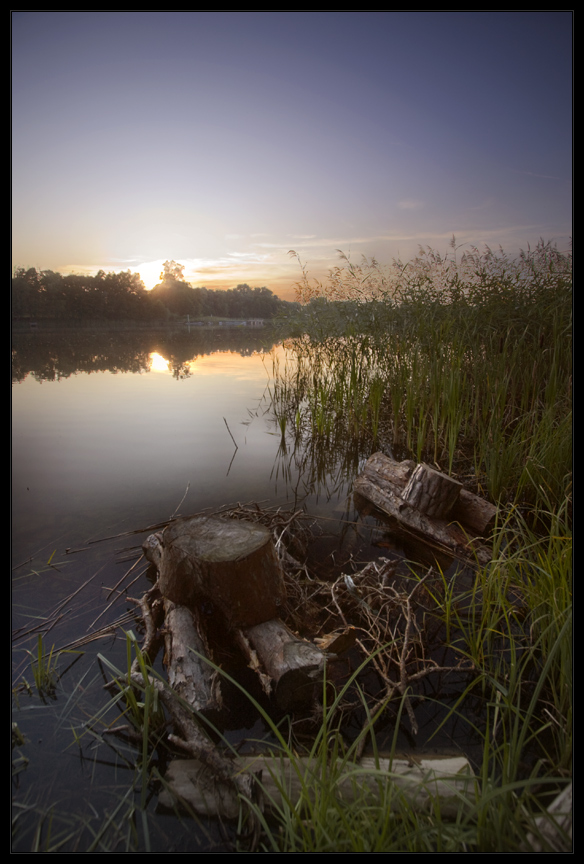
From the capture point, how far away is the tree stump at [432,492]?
2977 millimetres

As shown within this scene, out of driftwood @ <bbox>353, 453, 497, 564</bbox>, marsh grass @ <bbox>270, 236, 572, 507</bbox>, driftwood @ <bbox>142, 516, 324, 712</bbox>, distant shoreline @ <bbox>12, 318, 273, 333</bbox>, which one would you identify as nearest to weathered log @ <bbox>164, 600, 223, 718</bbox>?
driftwood @ <bbox>142, 516, 324, 712</bbox>

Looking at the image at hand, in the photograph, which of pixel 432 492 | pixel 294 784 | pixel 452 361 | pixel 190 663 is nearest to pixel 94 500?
pixel 190 663

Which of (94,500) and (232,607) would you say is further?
(94,500)

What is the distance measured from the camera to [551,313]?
4578 millimetres

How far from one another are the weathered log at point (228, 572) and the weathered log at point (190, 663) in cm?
9

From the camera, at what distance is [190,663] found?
1.69 metres

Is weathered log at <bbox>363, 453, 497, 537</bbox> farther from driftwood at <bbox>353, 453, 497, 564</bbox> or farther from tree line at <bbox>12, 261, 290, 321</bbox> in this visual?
tree line at <bbox>12, 261, 290, 321</bbox>

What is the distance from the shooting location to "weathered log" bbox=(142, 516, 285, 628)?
6.18 ft

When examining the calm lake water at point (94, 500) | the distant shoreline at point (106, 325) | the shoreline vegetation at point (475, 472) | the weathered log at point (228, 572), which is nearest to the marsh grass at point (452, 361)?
the shoreline vegetation at point (475, 472)

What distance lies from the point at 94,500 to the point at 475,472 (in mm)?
3639

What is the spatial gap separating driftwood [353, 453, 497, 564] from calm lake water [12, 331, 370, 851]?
609mm

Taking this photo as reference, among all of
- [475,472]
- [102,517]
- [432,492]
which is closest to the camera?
[432,492]

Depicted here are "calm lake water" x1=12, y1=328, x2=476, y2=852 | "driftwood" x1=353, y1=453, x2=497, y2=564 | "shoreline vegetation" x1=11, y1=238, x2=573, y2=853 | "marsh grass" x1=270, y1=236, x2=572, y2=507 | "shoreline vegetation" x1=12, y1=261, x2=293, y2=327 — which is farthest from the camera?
"shoreline vegetation" x1=12, y1=261, x2=293, y2=327

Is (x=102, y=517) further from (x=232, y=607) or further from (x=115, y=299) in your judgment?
(x=115, y=299)
